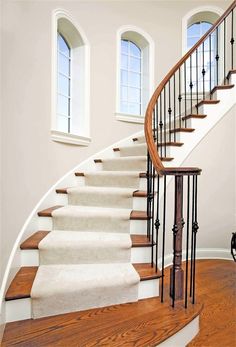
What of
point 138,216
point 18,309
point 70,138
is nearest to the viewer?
point 18,309

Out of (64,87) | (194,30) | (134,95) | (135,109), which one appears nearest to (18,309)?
(64,87)

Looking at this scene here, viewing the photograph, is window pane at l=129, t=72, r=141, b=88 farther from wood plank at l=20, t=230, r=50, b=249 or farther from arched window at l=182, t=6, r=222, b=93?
wood plank at l=20, t=230, r=50, b=249

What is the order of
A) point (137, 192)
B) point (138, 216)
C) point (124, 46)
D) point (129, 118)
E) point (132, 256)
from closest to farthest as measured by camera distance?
1. point (132, 256)
2. point (138, 216)
3. point (137, 192)
4. point (129, 118)
5. point (124, 46)

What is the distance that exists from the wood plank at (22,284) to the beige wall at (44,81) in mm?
181

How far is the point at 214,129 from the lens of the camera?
295cm

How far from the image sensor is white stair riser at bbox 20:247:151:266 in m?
1.99

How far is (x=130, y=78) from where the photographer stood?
4434 millimetres

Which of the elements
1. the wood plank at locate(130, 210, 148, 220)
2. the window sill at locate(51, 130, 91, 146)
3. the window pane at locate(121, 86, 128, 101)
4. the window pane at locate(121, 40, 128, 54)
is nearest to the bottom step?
the wood plank at locate(130, 210, 148, 220)

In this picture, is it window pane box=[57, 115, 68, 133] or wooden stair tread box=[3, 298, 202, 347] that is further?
window pane box=[57, 115, 68, 133]

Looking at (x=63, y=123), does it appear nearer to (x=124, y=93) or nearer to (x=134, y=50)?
(x=124, y=93)

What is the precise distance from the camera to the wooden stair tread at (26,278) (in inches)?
63.1

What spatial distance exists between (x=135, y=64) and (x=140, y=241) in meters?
3.47

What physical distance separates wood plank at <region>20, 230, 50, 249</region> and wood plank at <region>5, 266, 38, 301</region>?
17 cm

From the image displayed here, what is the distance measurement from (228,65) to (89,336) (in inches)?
183
